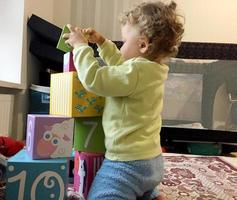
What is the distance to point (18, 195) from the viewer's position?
797 millimetres

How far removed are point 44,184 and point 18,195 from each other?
0.21 feet

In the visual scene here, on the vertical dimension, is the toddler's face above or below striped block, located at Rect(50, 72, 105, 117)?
above

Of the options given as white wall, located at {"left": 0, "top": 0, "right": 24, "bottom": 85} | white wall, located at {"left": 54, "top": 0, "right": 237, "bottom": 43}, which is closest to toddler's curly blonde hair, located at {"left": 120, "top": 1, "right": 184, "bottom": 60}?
white wall, located at {"left": 0, "top": 0, "right": 24, "bottom": 85}

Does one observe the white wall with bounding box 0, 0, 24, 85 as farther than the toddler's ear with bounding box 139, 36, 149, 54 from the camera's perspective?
Yes

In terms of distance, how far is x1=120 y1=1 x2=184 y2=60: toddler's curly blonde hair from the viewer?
0.86 meters

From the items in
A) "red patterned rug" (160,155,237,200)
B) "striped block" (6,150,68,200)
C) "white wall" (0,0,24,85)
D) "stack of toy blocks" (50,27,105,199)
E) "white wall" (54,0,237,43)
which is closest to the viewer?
"striped block" (6,150,68,200)

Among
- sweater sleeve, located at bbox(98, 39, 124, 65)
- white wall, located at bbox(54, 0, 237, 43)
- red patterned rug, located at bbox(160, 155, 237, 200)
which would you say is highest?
white wall, located at bbox(54, 0, 237, 43)

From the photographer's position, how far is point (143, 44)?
88cm

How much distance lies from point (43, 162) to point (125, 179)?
202 mm

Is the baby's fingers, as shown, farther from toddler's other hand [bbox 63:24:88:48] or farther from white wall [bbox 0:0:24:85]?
white wall [bbox 0:0:24:85]

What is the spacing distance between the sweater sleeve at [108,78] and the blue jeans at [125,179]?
18 centimetres

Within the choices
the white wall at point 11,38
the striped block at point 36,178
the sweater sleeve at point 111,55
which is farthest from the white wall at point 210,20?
the striped block at point 36,178

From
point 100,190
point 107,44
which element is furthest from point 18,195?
point 107,44

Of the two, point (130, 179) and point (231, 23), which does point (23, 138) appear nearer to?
point (130, 179)
